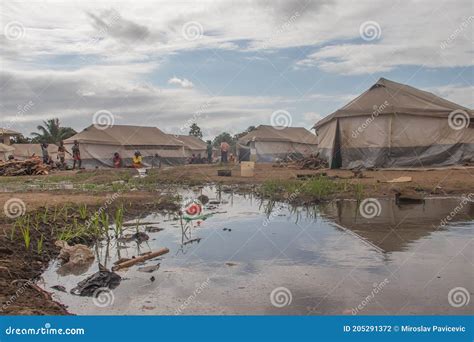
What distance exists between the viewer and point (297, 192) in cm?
1079

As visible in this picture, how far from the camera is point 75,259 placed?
5.01 meters

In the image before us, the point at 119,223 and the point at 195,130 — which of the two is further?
the point at 195,130

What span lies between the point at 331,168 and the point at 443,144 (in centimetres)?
485

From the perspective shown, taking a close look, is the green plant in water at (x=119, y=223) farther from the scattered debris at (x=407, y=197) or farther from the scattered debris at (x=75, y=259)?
the scattered debris at (x=407, y=197)

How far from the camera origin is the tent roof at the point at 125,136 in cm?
3278

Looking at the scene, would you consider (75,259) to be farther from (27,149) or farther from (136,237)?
(27,149)
